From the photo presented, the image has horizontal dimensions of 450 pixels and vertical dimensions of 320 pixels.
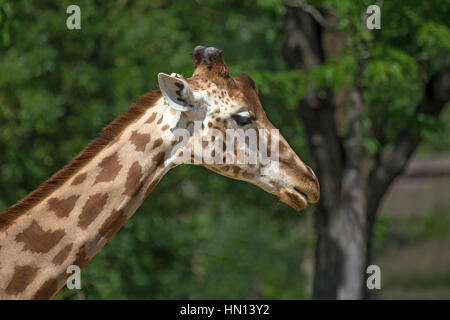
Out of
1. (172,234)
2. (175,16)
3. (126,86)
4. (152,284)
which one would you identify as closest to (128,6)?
(175,16)

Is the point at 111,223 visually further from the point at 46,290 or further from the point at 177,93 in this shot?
the point at 177,93

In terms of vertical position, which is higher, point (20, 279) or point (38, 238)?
point (38, 238)

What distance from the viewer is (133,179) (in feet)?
13.5

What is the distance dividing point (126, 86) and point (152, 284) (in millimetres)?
3566

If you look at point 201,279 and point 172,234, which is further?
point 201,279

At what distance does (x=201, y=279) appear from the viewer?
14781 millimetres

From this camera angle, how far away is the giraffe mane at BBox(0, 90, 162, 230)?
393 cm

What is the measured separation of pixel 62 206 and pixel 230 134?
3.64 ft

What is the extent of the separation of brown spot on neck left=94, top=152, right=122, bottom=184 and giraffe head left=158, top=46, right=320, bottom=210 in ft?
1.18

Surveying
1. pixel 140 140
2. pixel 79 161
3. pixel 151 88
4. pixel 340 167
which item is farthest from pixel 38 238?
pixel 151 88

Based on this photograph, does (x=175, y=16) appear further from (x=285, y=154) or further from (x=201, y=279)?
(x=285, y=154)

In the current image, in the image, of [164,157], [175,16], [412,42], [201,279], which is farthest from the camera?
[201,279]

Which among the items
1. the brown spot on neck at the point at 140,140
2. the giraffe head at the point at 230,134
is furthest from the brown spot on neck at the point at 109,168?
the giraffe head at the point at 230,134

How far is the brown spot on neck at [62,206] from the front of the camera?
13.0 ft
